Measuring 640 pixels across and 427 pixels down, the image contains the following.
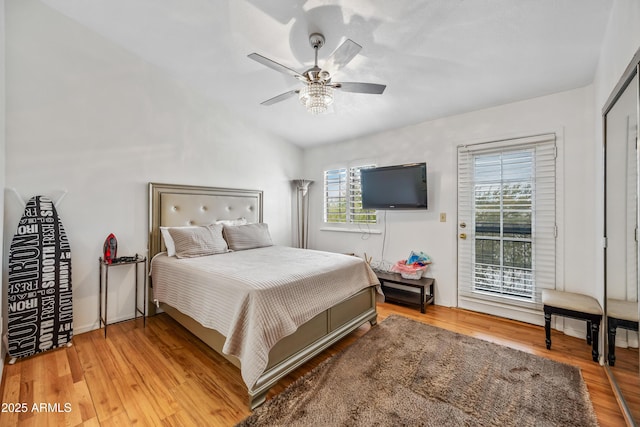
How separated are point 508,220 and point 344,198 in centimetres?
232

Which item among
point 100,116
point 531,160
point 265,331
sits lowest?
point 265,331

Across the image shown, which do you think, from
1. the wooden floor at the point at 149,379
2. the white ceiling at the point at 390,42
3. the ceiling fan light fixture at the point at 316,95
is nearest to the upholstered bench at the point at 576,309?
the wooden floor at the point at 149,379

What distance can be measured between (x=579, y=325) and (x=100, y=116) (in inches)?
206

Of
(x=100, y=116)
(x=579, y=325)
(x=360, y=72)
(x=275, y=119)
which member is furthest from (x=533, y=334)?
(x=100, y=116)

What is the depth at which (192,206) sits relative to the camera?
3588mm

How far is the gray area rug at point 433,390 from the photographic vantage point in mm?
1627

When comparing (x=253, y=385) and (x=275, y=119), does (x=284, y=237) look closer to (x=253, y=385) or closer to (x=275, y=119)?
(x=275, y=119)

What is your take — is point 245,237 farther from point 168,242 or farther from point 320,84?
point 320,84

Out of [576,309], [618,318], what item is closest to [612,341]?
[618,318]

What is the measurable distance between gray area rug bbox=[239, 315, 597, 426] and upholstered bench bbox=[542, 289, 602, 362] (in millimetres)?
361

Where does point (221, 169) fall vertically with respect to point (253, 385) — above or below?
above

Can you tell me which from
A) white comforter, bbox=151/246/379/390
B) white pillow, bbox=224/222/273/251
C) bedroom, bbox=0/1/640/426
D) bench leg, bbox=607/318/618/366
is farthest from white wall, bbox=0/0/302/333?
bench leg, bbox=607/318/618/366

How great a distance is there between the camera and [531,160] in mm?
2951

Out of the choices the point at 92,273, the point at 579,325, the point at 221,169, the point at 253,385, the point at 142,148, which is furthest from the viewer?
the point at 221,169
